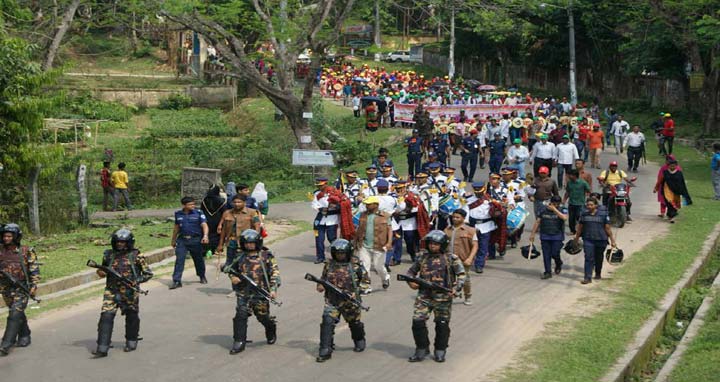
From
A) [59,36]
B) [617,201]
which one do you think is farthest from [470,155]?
[59,36]

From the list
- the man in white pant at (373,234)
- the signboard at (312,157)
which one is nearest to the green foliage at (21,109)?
the signboard at (312,157)

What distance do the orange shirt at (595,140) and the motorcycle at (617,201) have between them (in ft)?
28.2

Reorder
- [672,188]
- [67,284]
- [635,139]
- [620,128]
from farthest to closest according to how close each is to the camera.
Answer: [620,128] < [635,139] < [672,188] < [67,284]

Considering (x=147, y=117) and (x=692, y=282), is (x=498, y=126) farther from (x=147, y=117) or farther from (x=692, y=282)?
(x=147, y=117)

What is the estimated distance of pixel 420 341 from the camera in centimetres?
1166

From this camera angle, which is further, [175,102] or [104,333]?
[175,102]

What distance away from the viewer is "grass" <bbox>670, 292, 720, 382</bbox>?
11.9 m

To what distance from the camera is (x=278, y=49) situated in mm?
28156

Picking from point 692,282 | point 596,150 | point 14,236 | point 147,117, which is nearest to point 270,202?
point 596,150

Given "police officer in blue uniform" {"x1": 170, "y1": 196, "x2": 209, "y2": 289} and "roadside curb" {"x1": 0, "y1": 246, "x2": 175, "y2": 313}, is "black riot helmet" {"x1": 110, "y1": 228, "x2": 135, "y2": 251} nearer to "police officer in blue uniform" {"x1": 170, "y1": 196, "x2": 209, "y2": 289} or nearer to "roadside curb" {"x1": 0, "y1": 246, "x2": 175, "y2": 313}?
"police officer in blue uniform" {"x1": 170, "y1": 196, "x2": 209, "y2": 289}

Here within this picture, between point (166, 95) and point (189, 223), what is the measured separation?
39.3 m

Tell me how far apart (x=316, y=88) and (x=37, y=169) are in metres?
34.4

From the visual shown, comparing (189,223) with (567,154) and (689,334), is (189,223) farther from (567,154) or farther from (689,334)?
(567,154)

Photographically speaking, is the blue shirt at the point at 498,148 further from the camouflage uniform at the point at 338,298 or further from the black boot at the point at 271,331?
the camouflage uniform at the point at 338,298
